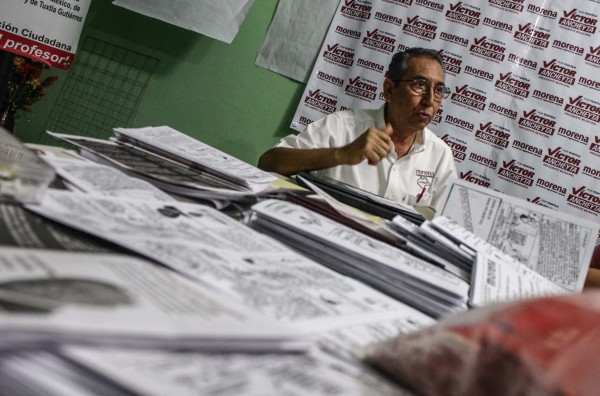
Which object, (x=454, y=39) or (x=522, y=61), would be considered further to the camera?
(x=454, y=39)

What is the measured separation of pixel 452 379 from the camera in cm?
42

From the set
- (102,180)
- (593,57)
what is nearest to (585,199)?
(593,57)

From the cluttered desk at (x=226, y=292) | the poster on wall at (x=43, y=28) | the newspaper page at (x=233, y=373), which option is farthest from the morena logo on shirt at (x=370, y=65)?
the newspaper page at (x=233, y=373)

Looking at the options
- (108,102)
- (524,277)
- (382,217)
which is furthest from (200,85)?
(524,277)

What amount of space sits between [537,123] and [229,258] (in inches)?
94.3

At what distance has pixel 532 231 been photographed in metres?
1.24

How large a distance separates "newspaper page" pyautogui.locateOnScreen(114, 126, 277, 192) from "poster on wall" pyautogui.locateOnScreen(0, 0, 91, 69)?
1413mm

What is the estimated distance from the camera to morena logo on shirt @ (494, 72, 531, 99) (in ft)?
8.92

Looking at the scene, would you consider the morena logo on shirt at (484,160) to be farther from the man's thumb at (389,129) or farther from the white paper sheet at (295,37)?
the white paper sheet at (295,37)

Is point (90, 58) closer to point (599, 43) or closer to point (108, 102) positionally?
point (108, 102)

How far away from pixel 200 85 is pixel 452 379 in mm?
2869

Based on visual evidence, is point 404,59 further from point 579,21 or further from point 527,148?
point 579,21

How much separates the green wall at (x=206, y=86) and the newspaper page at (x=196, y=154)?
5.80 ft

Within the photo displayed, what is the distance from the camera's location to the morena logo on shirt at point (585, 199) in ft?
8.61
